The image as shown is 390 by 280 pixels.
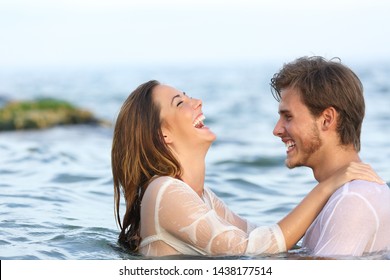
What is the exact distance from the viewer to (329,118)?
5.00 m

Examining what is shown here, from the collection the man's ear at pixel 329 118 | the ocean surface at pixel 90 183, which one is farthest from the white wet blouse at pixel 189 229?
the man's ear at pixel 329 118

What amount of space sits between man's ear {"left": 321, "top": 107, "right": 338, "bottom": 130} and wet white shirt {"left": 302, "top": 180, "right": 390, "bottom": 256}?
480mm

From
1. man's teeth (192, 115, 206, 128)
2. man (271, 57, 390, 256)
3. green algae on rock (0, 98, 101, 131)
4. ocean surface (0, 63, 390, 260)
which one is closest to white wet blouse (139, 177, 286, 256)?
ocean surface (0, 63, 390, 260)

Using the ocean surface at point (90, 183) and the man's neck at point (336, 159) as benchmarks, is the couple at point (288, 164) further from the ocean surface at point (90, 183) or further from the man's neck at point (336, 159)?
the ocean surface at point (90, 183)

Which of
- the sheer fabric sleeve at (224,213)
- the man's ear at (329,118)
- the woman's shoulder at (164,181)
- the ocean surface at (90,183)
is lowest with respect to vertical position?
the ocean surface at (90,183)

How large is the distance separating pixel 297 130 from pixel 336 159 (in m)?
0.31

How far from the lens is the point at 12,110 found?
18.3 meters

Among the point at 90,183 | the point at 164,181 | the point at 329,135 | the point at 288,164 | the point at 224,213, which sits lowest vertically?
the point at 90,183

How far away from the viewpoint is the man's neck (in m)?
4.98

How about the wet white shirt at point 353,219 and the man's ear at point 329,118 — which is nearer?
the wet white shirt at point 353,219

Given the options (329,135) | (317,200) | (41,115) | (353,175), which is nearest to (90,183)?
(329,135)

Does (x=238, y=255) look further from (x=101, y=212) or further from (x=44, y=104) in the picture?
(x=44, y=104)

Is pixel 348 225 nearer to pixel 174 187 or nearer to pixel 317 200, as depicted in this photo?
pixel 317 200

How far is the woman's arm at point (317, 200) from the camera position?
4727 millimetres
